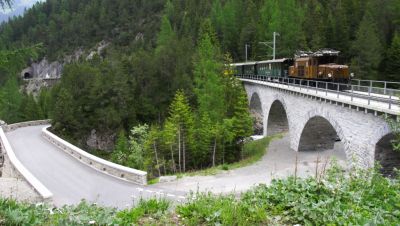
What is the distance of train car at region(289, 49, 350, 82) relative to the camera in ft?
86.5

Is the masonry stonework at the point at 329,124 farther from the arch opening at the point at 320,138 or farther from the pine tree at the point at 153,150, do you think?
the pine tree at the point at 153,150

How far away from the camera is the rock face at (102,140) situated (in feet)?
154

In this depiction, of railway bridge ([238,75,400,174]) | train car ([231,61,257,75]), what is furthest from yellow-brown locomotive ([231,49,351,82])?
train car ([231,61,257,75])

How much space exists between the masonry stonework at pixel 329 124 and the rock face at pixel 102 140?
20.5m

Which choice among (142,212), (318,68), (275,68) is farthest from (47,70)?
(142,212)

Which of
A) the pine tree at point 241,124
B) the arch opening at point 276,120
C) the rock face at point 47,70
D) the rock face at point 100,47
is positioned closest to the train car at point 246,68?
the arch opening at point 276,120

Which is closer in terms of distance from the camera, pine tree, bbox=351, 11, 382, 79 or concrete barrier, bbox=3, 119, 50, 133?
concrete barrier, bbox=3, 119, 50, 133

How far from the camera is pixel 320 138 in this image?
92.0 ft

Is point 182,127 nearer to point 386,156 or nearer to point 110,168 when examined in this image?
point 110,168

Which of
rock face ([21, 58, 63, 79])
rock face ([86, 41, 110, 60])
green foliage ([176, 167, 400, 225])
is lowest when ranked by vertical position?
green foliage ([176, 167, 400, 225])

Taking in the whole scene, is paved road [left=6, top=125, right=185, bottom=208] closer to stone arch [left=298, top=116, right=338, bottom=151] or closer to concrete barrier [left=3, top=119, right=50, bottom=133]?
concrete barrier [left=3, top=119, right=50, bottom=133]

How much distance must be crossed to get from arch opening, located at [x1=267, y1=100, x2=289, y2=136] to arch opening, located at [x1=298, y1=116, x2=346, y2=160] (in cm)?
883

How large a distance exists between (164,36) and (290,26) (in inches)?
958

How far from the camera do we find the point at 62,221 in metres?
4.73
